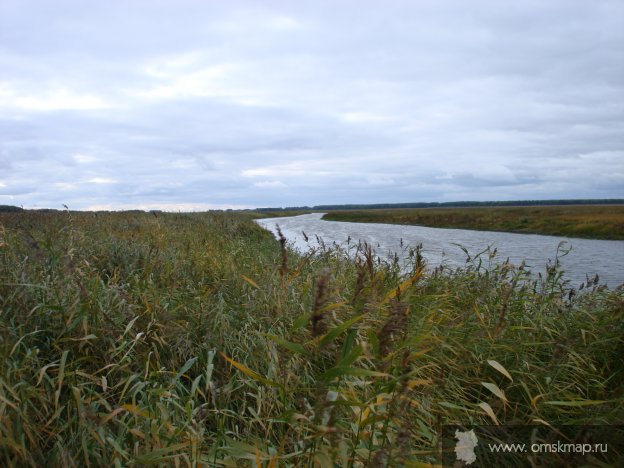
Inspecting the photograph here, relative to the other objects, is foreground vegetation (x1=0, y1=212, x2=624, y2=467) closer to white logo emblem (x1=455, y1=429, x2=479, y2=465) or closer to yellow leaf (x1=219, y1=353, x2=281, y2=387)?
yellow leaf (x1=219, y1=353, x2=281, y2=387)

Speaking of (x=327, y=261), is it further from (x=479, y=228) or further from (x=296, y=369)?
(x=479, y=228)

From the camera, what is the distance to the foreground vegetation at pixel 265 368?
2.34 meters

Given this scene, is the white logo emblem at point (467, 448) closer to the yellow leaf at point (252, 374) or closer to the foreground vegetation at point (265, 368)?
the foreground vegetation at point (265, 368)

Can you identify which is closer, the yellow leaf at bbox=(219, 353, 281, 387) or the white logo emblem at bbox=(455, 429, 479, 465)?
the white logo emblem at bbox=(455, 429, 479, 465)

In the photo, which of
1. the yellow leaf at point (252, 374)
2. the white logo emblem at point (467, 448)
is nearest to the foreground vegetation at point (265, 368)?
the yellow leaf at point (252, 374)

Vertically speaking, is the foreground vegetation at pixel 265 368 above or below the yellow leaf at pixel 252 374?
below

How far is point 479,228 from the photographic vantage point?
42500 mm

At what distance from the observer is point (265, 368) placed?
409 cm

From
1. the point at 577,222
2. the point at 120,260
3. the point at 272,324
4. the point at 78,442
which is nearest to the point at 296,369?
the point at 272,324

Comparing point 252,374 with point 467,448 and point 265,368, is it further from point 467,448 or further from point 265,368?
point 265,368

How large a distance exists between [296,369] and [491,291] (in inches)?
136

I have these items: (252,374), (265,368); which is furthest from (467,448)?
(265,368)

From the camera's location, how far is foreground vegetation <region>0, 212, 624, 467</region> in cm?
234

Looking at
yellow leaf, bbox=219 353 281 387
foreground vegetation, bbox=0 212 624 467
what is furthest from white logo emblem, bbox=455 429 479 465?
yellow leaf, bbox=219 353 281 387
